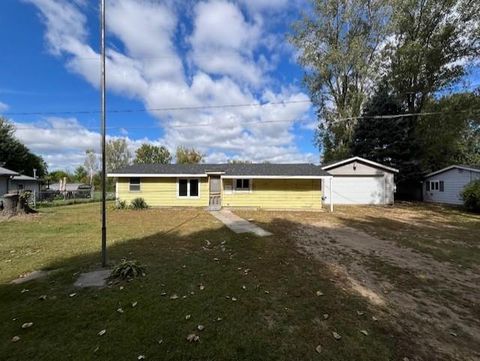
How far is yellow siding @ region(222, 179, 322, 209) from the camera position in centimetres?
1820

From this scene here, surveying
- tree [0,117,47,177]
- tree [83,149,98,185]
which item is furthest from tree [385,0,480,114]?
tree [83,149,98,185]

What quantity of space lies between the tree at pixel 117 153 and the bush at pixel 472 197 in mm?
45731

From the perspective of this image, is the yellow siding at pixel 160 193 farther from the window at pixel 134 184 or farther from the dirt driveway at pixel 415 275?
the dirt driveway at pixel 415 275

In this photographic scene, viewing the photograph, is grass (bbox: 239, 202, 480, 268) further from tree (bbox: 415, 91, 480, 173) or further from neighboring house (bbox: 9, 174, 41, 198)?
neighboring house (bbox: 9, 174, 41, 198)

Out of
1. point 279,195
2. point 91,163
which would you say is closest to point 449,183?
point 279,195

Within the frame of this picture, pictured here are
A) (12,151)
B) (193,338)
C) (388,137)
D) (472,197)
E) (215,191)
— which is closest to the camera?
(193,338)

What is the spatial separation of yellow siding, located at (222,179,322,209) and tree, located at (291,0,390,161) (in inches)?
404

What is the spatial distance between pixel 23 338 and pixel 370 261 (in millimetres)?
6398

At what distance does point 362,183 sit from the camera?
22.2 meters

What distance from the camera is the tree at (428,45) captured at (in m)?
21.9

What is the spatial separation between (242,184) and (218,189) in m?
1.58

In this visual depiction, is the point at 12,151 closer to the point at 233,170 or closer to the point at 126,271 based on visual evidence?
the point at 233,170

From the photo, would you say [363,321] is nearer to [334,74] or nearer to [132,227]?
[132,227]

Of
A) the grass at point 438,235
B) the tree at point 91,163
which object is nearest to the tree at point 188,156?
the tree at point 91,163
